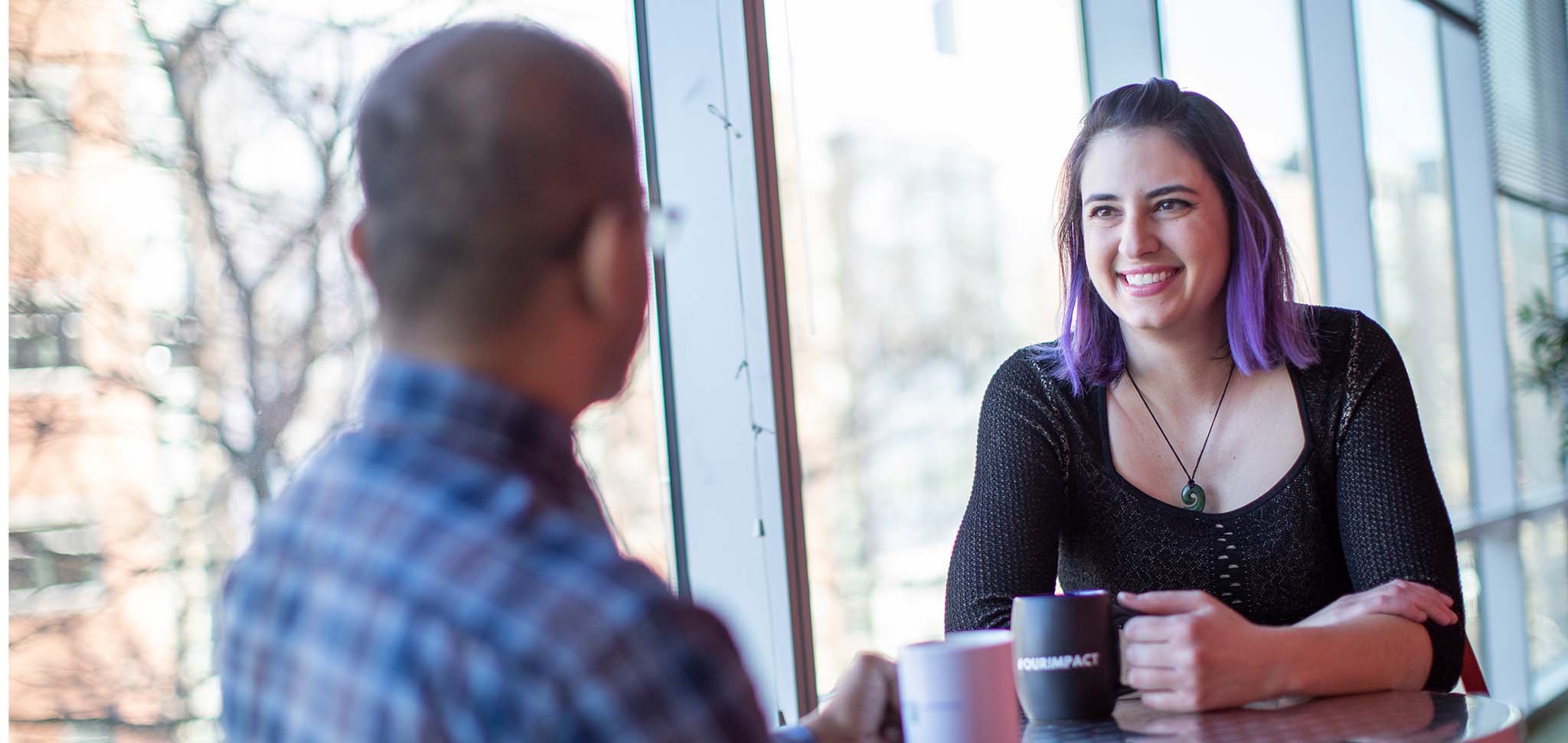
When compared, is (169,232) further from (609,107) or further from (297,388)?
(609,107)

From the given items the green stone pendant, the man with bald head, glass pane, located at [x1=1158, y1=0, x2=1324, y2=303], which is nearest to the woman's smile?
the green stone pendant

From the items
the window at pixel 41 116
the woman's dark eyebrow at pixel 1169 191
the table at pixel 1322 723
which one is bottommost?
the table at pixel 1322 723

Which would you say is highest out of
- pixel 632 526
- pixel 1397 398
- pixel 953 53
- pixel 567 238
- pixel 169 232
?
pixel 953 53

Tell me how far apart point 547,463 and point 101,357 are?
806 mm

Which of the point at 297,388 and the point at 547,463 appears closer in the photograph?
the point at 547,463

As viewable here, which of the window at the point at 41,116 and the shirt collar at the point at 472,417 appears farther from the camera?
the window at the point at 41,116

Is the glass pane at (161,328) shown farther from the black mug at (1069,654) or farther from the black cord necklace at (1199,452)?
the black cord necklace at (1199,452)

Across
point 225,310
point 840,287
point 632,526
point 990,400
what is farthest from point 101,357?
point 840,287

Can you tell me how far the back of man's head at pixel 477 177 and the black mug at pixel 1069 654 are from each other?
2.10ft

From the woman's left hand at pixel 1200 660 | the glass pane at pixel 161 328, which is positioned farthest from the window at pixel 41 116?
the woman's left hand at pixel 1200 660

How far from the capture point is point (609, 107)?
59 cm

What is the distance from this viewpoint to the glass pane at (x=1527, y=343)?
5410mm

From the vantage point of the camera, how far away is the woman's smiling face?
1.64 meters

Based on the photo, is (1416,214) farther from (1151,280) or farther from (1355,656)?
(1355,656)
